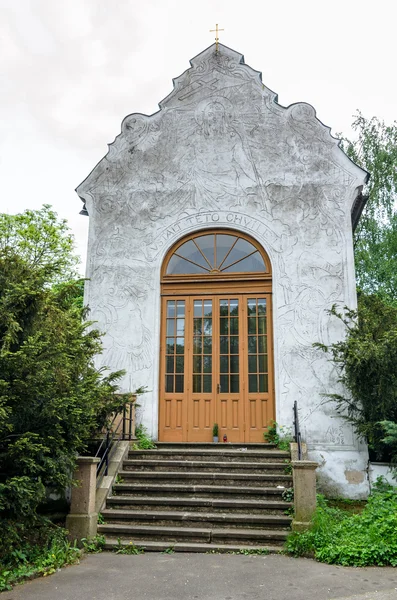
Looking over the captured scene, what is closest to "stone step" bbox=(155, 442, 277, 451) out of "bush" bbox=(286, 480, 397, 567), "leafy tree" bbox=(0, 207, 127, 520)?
"bush" bbox=(286, 480, 397, 567)

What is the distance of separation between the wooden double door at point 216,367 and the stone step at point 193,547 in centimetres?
309

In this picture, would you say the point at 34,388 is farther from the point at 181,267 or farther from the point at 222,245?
the point at 222,245

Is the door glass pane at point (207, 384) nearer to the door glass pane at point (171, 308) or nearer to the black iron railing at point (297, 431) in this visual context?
the door glass pane at point (171, 308)

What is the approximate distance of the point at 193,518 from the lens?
751cm

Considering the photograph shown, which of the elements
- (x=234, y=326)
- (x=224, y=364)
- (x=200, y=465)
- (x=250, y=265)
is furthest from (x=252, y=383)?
(x=250, y=265)

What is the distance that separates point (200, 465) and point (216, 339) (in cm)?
265

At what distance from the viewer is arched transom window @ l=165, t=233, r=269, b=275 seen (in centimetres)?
1090

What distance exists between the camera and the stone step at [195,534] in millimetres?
7086

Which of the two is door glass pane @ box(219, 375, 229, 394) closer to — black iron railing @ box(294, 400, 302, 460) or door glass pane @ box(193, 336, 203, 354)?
door glass pane @ box(193, 336, 203, 354)

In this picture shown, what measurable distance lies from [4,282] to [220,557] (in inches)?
166

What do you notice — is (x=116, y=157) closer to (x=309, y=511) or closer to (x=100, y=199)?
(x=100, y=199)

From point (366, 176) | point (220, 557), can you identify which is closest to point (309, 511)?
point (220, 557)

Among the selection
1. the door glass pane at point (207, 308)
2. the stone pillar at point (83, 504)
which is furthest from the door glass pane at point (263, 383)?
the stone pillar at point (83, 504)

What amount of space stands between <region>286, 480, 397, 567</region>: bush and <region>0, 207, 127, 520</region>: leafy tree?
3.06 metres
